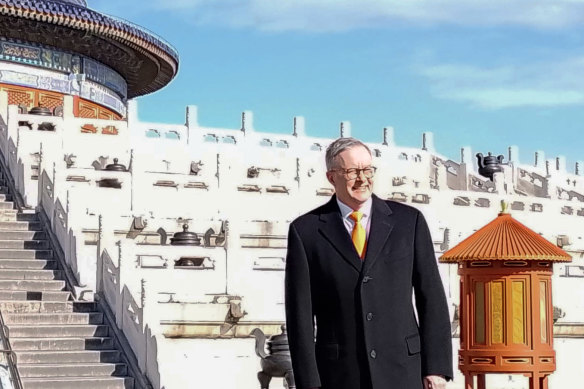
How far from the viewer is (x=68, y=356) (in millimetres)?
13445

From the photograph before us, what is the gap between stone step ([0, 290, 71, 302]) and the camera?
1471cm

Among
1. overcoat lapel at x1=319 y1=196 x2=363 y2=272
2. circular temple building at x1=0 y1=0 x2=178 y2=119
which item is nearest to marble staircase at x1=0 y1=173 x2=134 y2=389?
overcoat lapel at x1=319 y1=196 x2=363 y2=272

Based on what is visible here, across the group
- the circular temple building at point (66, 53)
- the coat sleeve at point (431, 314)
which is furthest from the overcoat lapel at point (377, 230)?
the circular temple building at point (66, 53)

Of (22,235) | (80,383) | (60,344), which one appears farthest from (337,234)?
(22,235)

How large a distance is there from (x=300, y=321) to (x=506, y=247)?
7966 millimetres

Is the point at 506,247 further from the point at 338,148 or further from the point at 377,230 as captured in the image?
the point at 338,148

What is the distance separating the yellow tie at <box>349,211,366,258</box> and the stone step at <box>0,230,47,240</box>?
11.8 metres

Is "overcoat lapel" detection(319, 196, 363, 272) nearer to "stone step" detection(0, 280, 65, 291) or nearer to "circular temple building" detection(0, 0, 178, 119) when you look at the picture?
"stone step" detection(0, 280, 65, 291)

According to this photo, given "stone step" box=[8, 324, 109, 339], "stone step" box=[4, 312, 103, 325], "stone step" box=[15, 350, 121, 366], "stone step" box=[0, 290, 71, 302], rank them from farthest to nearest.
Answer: "stone step" box=[0, 290, 71, 302] → "stone step" box=[4, 312, 103, 325] → "stone step" box=[8, 324, 109, 339] → "stone step" box=[15, 350, 121, 366]

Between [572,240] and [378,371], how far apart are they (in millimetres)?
16597

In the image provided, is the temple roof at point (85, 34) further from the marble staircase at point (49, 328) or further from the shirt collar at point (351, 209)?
the shirt collar at point (351, 209)

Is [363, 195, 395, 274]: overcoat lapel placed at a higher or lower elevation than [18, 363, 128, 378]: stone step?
higher

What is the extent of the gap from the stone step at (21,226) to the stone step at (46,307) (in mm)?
2474

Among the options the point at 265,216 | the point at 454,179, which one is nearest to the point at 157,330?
the point at 265,216
